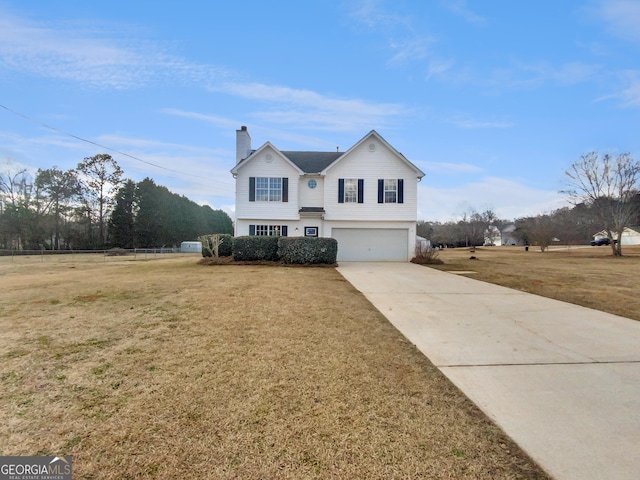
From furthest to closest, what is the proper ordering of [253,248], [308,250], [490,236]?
[490,236] < [253,248] < [308,250]

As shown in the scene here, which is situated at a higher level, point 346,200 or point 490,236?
point 346,200

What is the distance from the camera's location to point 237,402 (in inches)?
117

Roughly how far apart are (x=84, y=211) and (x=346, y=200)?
35.9m

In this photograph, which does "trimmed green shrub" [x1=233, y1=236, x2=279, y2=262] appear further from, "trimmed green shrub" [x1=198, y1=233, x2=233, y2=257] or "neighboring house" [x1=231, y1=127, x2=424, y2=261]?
"neighboring house" [x1=231, y1=127, x2=424, y2=261]

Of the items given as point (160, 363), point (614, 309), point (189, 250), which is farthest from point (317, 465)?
point (189, 250)

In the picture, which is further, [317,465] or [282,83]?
[282,83]

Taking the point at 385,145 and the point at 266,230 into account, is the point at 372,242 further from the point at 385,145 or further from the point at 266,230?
the point at 266,230

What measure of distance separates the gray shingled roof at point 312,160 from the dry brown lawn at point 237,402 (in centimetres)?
1599

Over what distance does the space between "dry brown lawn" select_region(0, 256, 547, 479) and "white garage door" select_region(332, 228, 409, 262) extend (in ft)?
45.7

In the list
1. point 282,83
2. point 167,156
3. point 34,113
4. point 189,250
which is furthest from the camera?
point 189,250

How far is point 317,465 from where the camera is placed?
7.11 ft

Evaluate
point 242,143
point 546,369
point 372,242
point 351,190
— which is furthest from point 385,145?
point 546,369

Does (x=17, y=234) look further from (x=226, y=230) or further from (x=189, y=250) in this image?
(x=226, y=230)

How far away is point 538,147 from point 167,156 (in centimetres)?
2882
